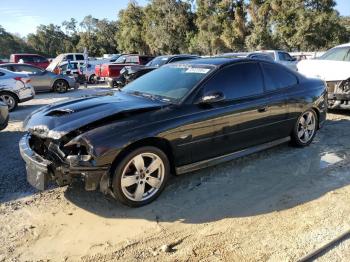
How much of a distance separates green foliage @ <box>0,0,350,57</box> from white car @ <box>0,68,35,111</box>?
1011 inches

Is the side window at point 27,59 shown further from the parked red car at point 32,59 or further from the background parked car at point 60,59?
the background parked car at point 60,59

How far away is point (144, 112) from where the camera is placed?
4.17 meters

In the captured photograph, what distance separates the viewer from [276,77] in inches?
222

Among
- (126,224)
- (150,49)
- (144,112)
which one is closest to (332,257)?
(126,224)

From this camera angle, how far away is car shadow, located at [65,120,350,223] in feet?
13.2

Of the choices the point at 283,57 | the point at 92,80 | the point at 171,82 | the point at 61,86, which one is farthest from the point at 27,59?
the point at 171,82

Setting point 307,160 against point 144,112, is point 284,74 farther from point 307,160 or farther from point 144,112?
point 144,112

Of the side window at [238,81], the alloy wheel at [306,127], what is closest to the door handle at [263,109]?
the side window at [238,81]

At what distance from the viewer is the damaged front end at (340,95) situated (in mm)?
8555

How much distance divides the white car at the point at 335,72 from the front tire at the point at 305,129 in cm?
276

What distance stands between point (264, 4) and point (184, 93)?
32.7 metres

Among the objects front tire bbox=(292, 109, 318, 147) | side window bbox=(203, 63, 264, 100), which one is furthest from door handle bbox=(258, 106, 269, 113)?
front tire bbox=(292, 109, 318, 147)

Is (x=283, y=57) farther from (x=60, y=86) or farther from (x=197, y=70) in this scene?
(x=197, y=70)

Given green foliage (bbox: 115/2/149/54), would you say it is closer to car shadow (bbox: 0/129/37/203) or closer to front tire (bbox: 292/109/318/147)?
car shadow (bbox: 0/129/37/203)
